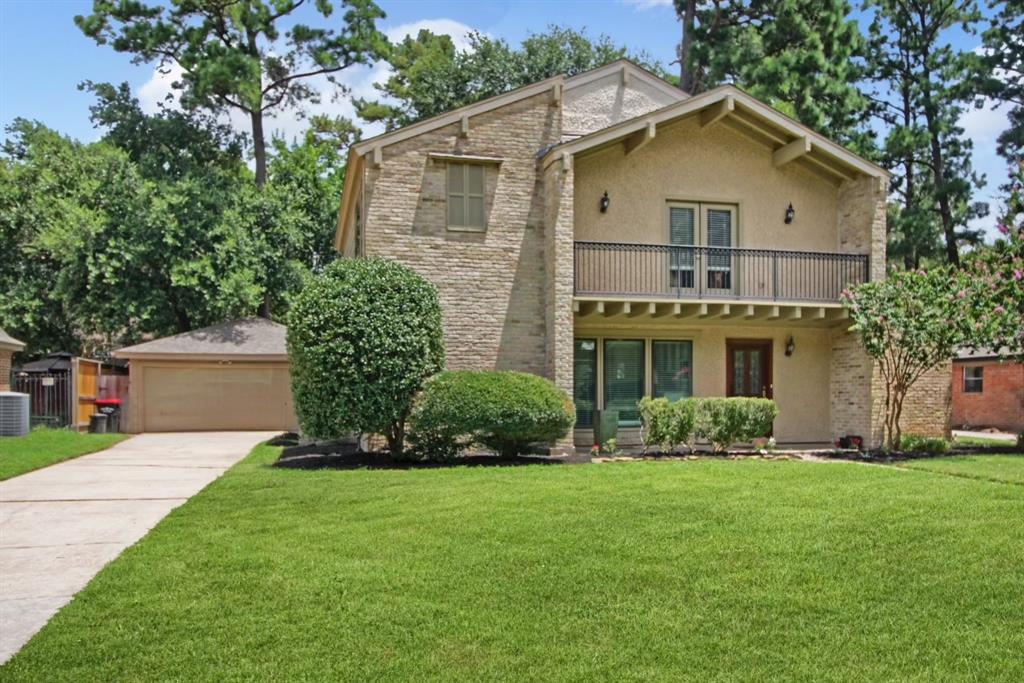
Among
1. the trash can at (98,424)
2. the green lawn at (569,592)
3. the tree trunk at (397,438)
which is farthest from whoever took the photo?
the trash can at (98,424)

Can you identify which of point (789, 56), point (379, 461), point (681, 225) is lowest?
point (379, 461)

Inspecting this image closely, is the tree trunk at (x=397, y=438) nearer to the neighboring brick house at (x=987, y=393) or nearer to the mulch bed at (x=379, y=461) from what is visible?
the mulch bed at (x=379, y=461)

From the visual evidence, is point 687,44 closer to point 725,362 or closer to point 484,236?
point 725,362

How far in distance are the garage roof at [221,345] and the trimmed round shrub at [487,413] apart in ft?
39.1

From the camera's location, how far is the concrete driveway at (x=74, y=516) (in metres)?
6.02


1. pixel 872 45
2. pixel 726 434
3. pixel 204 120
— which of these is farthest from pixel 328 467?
pixel 872 45

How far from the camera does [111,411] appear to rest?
25.4 metres

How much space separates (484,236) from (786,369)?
Result: 23.9 ft

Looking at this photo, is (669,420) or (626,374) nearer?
(669,420)

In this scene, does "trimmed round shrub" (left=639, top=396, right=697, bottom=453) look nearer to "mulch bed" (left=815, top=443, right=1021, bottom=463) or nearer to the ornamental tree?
"mulch bed" (left=815, top=443, right=1021, bottom=463)

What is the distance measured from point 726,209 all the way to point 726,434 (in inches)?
216

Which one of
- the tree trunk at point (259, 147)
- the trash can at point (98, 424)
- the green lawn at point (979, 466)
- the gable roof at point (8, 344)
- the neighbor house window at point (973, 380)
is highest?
the tree trunk at point (259, 147)

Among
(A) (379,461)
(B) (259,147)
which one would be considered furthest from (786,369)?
(B) (259,147)

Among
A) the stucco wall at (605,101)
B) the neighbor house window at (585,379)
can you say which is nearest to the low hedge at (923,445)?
the neighbor house window at (585,379)
